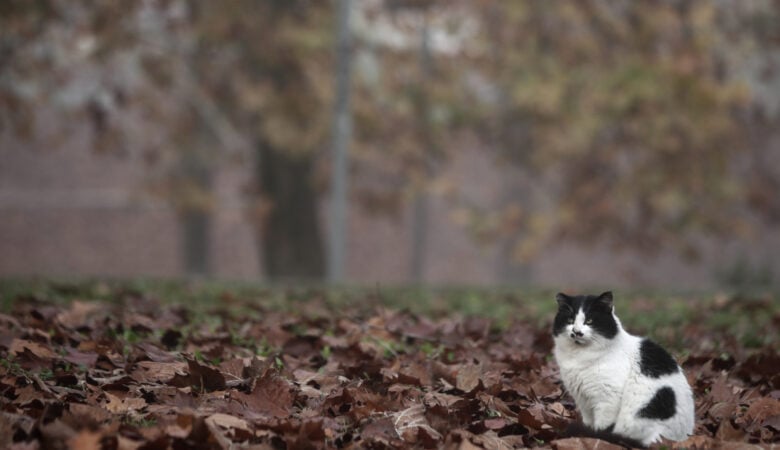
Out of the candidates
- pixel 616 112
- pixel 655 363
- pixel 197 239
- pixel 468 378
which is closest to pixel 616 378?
pixel 655 363

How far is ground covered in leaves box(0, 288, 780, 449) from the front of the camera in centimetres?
323

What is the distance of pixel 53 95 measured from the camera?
17078 millimetres

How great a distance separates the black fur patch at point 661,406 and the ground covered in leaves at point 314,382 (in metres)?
0.12

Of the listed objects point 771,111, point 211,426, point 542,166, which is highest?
point 771,111

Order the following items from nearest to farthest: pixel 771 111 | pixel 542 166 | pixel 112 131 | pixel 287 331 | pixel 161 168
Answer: pixel 287 331
pixel 112 131
pixel 542 166
pixel 771 111
pixel 161 168

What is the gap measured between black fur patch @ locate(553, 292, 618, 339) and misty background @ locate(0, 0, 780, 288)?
33.9 ft

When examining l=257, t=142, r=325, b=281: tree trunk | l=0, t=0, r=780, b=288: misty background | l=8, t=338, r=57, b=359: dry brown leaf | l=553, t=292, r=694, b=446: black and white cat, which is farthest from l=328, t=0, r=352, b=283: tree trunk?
l=553, t=292, r=694, b=446: black and white cat

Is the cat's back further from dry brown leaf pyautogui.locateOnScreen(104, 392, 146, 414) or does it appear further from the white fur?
dry brown leaf pyautogui.locateOnScreen(104, 392, 146, 414)

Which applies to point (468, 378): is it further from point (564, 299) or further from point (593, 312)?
point (593, 312)

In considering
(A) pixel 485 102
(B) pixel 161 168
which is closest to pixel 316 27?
(A) pixel 485 102

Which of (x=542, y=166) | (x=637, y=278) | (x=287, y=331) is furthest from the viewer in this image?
(x=637, y=278)

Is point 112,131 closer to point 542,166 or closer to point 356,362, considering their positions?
point 542,166

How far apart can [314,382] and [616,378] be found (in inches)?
52.0

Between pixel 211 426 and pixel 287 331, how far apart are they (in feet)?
7.93
